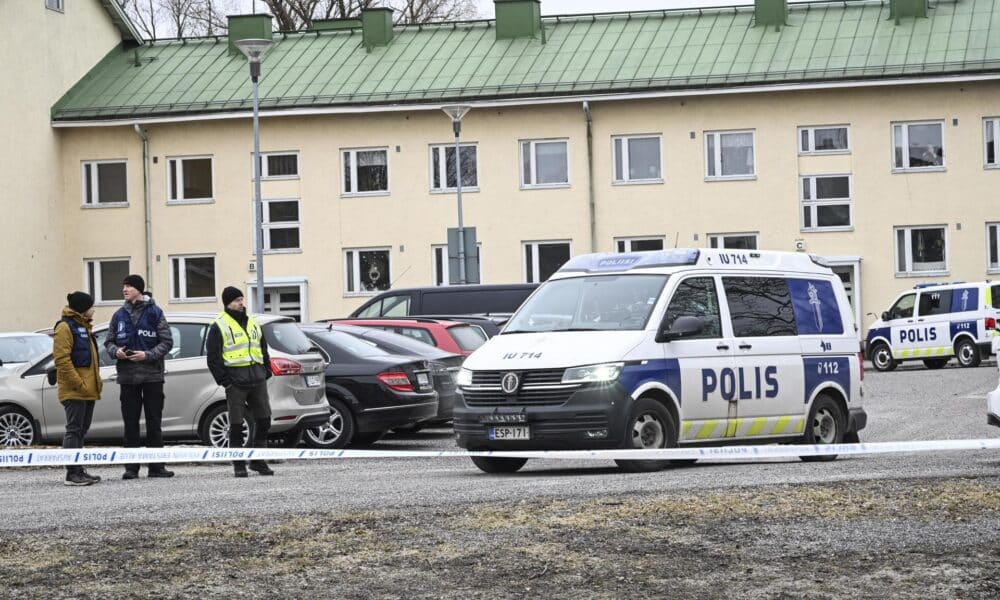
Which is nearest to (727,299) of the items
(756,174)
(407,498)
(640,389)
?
(640,389)

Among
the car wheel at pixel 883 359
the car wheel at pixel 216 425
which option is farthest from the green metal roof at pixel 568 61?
the car wheel at pixel 216 425

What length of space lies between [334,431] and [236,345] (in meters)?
3.90

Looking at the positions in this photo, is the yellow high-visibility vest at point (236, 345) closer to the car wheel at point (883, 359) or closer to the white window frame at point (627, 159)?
the car wheel at point (883, 359)

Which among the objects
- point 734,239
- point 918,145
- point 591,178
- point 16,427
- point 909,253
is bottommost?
point 16,427

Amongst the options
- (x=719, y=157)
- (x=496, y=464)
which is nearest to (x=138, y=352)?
(x=496, y=464)

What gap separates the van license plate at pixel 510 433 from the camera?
1377cm

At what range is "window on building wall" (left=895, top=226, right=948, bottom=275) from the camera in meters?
43.6

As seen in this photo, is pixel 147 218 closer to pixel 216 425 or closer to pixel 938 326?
pixel 938 326

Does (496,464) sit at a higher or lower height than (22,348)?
lower

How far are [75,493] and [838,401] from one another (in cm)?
715

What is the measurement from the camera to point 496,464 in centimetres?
1446

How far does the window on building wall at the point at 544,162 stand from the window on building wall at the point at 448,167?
140cm

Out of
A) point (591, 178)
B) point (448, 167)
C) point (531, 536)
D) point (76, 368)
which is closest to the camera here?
point (531, 536)

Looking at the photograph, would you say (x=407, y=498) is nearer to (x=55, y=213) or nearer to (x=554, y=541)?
(x=554, y=541)
